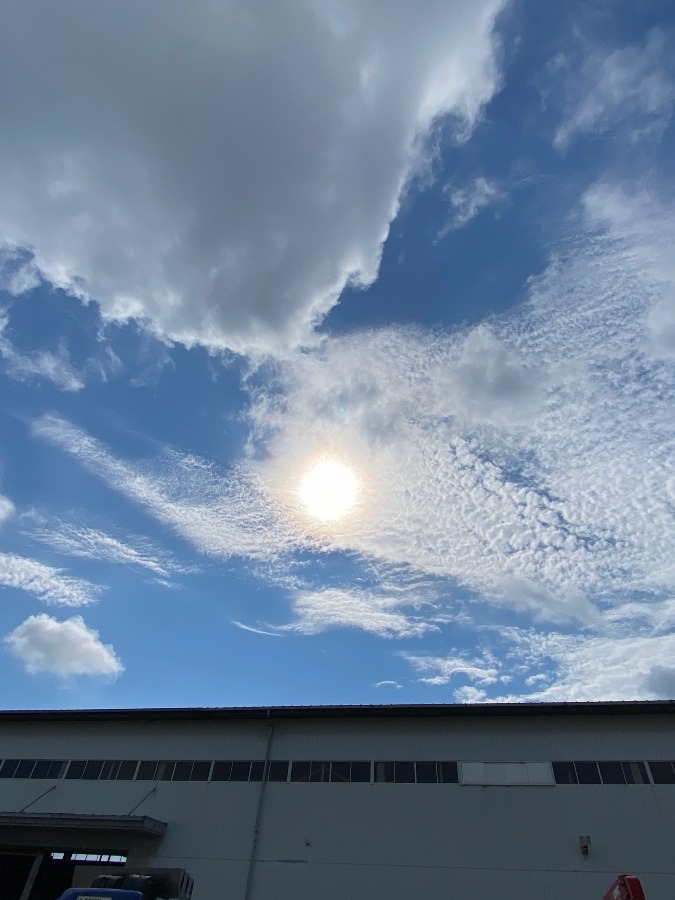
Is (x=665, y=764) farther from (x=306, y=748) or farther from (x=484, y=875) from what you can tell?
(x=306, y=748)

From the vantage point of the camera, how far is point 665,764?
1902 centimetres

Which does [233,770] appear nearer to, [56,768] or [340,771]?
[340,771]

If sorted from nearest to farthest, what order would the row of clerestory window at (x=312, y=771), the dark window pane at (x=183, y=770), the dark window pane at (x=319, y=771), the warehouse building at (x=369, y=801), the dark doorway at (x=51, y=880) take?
the warehouse building at (x=369, y=801) < the row of clerestory window at (x=312, y=771) < the dark window pane at (x=319, y=771) < the dark window pane at (x=183, y=770) < the dark doorway at (x=51, y=880)

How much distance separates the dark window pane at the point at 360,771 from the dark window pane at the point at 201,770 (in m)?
5.49

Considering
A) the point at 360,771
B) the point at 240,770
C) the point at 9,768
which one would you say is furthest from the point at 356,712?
the point at 9,768

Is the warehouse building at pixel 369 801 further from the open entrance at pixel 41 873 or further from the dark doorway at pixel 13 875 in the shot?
the dark doorway at pixel 13 875

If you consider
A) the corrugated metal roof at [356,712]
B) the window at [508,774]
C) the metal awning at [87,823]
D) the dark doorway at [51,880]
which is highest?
the corrugated metal roof at [356,712]

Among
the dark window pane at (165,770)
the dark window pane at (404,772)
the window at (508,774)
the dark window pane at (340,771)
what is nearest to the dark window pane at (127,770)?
the dark window pane at (165,770)

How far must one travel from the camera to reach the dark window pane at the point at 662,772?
18.7 meters

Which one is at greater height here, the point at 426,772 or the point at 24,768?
the point at 24,768

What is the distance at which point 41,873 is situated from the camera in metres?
24.6

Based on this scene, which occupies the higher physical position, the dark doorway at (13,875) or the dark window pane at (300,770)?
the dark window pane at (300,770)

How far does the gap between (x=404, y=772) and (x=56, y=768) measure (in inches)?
551

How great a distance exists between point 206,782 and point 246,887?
370 centimetres
